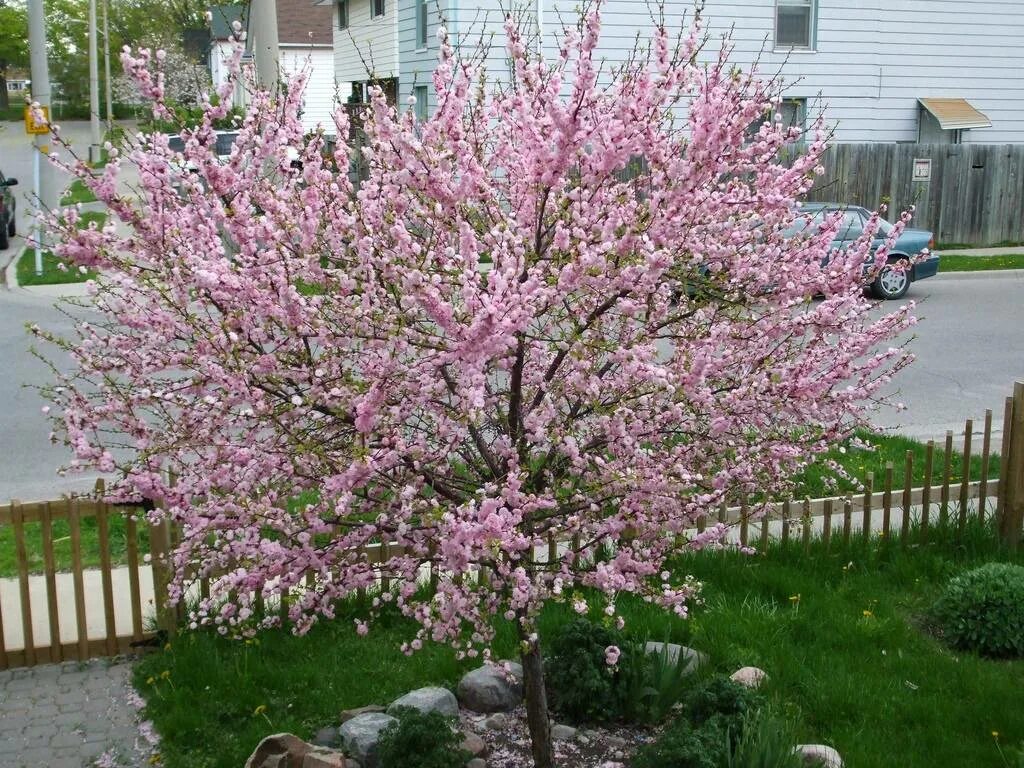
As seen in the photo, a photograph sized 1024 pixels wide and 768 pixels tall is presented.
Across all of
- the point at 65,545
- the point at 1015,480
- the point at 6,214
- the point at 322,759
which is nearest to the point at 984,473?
the point at 1015,480

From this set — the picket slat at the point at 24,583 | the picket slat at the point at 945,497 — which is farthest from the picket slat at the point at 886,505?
the picket slat at the point at 24,583

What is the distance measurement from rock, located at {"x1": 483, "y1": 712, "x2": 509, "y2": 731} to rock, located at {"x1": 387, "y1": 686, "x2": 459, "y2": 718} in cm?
17

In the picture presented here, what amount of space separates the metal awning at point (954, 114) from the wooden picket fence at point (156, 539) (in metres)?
17.0

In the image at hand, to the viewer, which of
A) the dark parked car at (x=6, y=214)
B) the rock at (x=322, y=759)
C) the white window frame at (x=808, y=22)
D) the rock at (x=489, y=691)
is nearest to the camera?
the rock at (x=322, y=759)

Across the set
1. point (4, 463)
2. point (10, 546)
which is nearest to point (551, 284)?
point (10, 546)

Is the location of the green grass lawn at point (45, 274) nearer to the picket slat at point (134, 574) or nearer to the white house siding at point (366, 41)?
the white house siding at point (366, 41)

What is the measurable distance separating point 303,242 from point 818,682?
133 inches

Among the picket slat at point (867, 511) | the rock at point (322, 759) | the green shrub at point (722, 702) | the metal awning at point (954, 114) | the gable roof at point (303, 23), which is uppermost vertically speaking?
the gable roof at point (303, 23)

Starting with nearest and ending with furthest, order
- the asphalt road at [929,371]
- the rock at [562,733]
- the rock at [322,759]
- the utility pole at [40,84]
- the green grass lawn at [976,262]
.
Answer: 1. the rock at [322,759]
2. the rock at [562,733]
3. the asphalt road at [929,371]
4. the utility pole at [40,84]
5. the green grass lawn at [976,262]

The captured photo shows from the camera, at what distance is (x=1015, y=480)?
7.39m

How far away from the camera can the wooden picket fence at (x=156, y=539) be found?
19.7ft

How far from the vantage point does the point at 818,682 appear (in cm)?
554

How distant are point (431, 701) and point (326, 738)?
52 cm

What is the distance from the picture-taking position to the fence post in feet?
24.2
